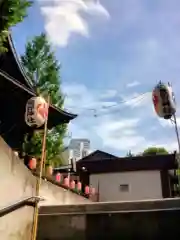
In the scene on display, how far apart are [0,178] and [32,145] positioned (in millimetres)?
8357

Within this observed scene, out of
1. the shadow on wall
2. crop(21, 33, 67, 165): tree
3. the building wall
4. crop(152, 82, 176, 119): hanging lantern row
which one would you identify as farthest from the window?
the shadow on wall

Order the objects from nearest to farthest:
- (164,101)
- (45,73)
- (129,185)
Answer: (164,101) < (45,73) < (129,185)

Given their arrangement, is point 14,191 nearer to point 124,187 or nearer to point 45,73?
point 45,73

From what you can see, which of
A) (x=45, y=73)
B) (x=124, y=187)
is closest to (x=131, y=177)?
Answer: (x=124, y=187)

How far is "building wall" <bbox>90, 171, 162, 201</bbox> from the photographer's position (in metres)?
21.2

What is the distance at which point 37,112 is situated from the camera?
35.5ft

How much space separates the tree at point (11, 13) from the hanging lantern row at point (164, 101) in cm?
467

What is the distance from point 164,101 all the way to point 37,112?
4.15 metres

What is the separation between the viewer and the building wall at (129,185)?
21.2 m

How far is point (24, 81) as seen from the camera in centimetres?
1472

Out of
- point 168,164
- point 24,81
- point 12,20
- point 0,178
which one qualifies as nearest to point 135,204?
point 0,178

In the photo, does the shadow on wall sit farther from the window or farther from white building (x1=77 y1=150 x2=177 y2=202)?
the window

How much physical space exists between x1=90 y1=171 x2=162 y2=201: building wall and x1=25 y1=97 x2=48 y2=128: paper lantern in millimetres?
12079

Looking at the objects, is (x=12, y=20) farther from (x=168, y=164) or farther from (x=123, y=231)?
(x=168, y=164)
